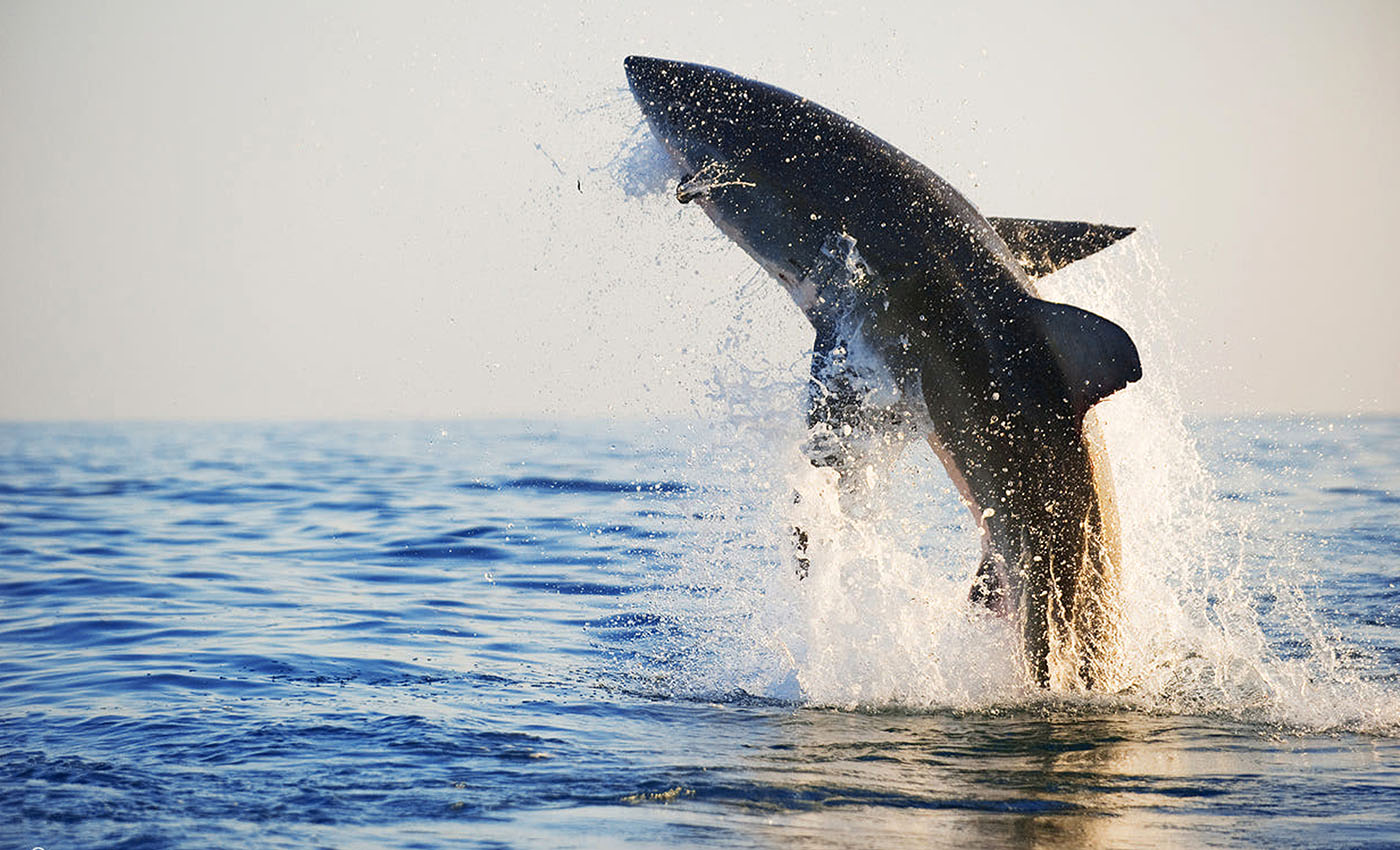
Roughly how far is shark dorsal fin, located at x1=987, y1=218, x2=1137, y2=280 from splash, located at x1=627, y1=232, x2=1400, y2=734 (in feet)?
1.04

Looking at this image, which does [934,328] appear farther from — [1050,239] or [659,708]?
[659,708]

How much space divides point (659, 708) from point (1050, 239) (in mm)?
3559

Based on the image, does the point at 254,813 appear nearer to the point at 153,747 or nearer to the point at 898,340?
the point at 153,747

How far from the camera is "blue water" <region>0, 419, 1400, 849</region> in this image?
18.3 ft

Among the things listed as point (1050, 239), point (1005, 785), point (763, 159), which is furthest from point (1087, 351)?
point (1005, 785)

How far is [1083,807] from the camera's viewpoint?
5.73 m

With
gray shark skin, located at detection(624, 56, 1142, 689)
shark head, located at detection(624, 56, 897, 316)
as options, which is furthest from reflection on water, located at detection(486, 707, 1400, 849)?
shark head, located at detection(624, 56, 897, 316)

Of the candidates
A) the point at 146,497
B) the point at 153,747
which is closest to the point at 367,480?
the point at 146,497

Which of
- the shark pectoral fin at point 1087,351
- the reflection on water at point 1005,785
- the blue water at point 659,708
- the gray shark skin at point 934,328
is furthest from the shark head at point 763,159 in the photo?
the reflection on water at point 1005,785

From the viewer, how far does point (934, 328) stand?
7359mm

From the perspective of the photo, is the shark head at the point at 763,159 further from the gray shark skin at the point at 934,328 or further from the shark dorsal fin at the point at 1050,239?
the shark dorsal fin at the point at 1050,239

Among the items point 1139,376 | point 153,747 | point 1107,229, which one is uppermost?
point 1107,229

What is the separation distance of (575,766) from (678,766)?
0.49 metres

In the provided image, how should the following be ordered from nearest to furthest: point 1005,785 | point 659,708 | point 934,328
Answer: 1. point 1005,785
2. point 934,328
3. point 659,708
